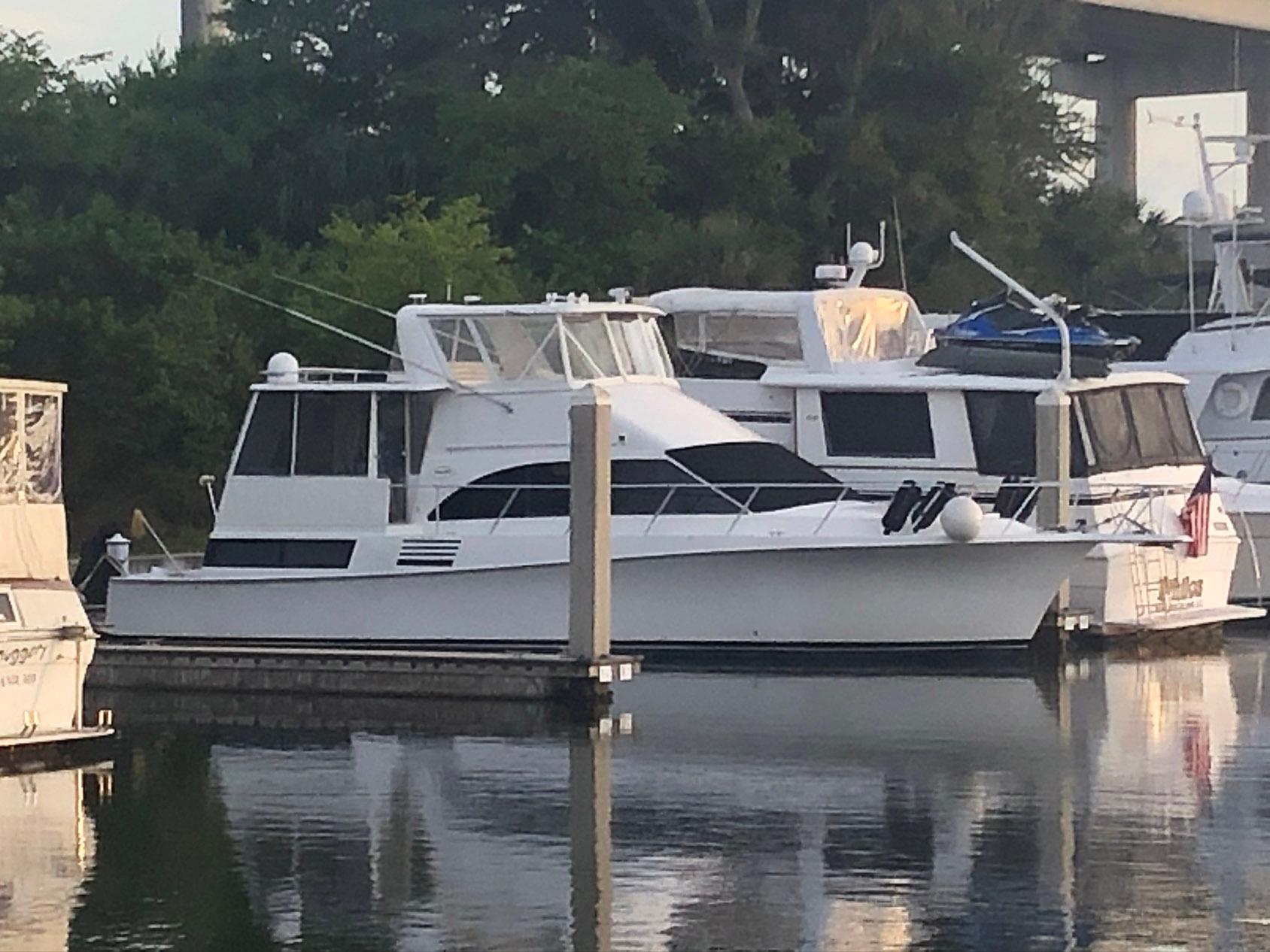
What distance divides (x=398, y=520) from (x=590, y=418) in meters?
5.34

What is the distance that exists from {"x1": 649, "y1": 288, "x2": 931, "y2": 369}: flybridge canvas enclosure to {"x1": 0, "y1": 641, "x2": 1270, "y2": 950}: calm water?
679 cm

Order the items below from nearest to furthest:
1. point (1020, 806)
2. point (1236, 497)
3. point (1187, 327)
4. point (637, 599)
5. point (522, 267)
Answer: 1. point (1020, 806)
2. point (637, 599)
3. point (1236, 497)
4. point (1187, 327)
5. point (522, 267)

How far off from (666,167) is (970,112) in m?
6.46

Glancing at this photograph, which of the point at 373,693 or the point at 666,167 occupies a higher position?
the point at 666,167

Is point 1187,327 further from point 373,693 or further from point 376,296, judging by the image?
point 373,693

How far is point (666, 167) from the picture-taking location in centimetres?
5009

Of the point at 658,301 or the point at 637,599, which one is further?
the point at 658,301

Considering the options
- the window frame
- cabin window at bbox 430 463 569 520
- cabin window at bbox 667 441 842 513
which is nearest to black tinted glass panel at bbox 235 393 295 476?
cabin window at bbox 430 463 569 520

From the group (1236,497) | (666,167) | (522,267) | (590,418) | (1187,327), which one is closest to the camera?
(590,418)

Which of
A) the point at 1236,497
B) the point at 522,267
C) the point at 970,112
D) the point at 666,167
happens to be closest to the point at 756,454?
the point at 1236,497

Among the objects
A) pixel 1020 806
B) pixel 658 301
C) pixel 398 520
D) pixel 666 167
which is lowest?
pixel 1020 806

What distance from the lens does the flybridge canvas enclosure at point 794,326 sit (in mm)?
31844

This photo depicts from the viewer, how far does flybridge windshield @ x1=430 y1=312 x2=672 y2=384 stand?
92.2 ft

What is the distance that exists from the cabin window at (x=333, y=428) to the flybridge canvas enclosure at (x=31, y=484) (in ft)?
24.3
